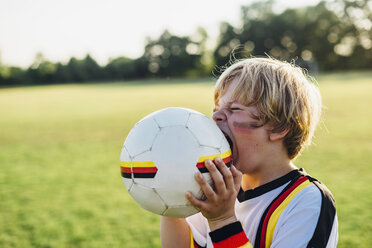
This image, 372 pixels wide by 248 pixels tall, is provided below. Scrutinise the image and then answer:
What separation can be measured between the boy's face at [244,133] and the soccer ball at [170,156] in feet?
0.33

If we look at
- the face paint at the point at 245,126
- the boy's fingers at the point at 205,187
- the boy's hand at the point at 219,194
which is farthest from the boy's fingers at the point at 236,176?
the face paint at the point at 245,126

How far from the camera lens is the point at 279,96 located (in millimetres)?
1785

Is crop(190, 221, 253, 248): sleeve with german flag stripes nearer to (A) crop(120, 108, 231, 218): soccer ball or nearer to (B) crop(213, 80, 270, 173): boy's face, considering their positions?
(A) crop(120, 108, 231, 218): soccer ball

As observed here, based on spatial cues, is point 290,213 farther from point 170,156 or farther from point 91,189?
point 91,189

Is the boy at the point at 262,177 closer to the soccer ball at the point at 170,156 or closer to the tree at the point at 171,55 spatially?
the soccer ball at the point at 170,156

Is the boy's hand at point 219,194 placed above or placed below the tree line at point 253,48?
below

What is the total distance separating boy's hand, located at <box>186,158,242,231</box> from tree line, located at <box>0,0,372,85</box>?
55.5 meters

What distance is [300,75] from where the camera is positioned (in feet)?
6.27

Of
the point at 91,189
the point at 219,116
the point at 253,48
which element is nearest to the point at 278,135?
the point at 219,116

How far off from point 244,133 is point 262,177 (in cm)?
27

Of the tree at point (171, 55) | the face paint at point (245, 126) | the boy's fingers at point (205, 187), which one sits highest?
the tree at point (171, 55)

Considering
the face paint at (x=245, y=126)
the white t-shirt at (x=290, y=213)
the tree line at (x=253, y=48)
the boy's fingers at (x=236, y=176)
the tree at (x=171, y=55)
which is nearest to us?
the white t-shirt at (x=290, y=213)

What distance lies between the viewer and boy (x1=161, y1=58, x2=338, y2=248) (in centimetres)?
152

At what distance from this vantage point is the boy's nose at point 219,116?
1.79m
